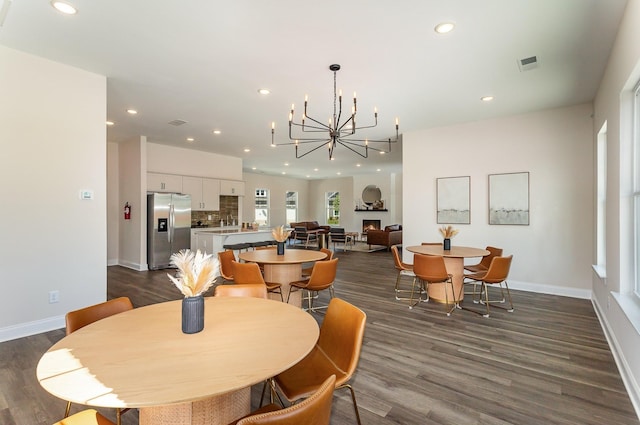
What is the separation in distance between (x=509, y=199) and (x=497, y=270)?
6.15ft

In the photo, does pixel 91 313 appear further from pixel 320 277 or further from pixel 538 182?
pixel 538 182

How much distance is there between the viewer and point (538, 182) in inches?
194

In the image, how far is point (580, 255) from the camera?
4.64 metres

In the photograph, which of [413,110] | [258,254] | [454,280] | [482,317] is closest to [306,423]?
[258,254]

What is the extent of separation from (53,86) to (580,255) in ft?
23.6

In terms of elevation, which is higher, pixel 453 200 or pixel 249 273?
pixel 453 200

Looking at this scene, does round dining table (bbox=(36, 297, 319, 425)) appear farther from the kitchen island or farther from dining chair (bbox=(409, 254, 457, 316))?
the kitchen island

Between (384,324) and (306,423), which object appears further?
(384,324)

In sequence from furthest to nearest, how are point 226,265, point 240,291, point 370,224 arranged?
point 370,224
point 226,265
point 240,291

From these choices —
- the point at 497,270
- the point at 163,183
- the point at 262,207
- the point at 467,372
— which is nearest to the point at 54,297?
the point at 163,183

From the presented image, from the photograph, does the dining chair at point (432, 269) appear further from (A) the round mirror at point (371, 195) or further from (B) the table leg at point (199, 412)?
(A) the round mirror at point (371, 195)

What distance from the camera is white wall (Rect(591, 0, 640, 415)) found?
224 centimetres

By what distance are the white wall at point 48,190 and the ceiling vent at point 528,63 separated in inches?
188

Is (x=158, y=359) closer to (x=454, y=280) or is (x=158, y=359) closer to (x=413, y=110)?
(x=454, y=280)
